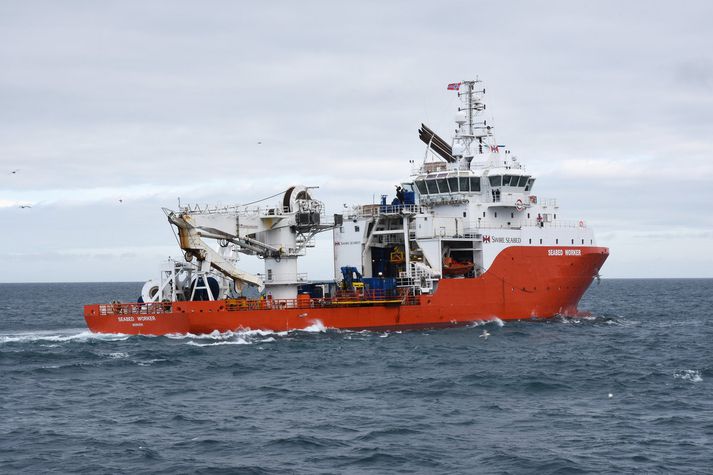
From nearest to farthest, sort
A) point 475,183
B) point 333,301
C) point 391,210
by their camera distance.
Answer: point 333,301
point 391,210
point 475,183

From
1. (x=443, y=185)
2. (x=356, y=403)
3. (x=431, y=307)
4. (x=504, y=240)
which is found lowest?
(x=356, y=403)

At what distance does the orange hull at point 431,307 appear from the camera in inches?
1473

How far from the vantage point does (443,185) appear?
144 ft

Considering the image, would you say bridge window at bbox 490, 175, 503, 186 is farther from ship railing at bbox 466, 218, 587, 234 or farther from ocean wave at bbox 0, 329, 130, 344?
A: ocean wave at bbox 0, 329, 130, 344

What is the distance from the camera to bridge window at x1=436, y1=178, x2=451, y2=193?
4388cm

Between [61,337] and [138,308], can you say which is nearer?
[138,308]

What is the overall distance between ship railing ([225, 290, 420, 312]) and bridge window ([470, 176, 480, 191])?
A: 22.2 ft

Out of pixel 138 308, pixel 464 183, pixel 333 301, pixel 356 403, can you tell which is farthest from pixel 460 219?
pixel 356 403

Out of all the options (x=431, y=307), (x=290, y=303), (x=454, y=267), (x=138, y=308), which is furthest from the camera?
(x=454, y=267)

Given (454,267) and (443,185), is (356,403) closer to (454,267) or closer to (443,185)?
(454,267)

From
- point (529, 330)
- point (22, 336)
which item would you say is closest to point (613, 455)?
point (529, 330)

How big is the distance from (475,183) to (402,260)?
5.63m

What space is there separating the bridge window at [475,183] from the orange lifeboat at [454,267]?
4.05 metres

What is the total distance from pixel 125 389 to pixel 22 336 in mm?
17218
